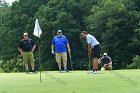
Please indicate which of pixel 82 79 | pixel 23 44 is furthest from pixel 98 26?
pixel 82 79

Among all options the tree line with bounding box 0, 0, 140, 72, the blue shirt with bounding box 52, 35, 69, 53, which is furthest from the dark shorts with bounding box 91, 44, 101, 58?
the tree line with bounding box 0, 0, 140, 72

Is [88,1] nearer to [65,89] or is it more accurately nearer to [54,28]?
[54,28]

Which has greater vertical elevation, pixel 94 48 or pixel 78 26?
pixel 78 26

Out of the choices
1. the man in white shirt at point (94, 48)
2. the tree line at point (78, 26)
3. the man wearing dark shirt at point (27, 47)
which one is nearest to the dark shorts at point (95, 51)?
the man in white shirt at point (94, 48)

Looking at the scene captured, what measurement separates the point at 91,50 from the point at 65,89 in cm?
630

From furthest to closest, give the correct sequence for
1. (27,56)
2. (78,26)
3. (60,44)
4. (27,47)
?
(78,26) < (27,56) < (27,47) < (60,44)

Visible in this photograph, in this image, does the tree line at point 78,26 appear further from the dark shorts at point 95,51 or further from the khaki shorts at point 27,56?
the dark shorts at point 95,51

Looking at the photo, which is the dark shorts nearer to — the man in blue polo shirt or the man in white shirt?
the man in white shirt

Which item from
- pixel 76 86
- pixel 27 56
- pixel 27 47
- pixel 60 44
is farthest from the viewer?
pixel 27 56

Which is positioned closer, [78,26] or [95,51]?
[95,51]

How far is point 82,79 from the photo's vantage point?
17.8 meters

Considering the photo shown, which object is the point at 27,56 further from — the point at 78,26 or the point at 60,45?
the point at 78,26

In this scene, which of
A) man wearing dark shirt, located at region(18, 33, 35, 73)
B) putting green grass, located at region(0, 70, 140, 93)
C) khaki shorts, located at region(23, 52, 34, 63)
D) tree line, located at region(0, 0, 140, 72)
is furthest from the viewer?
tree line, located at region(0, 0, 140, 72)

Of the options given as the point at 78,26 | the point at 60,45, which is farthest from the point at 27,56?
the point at 78,26
